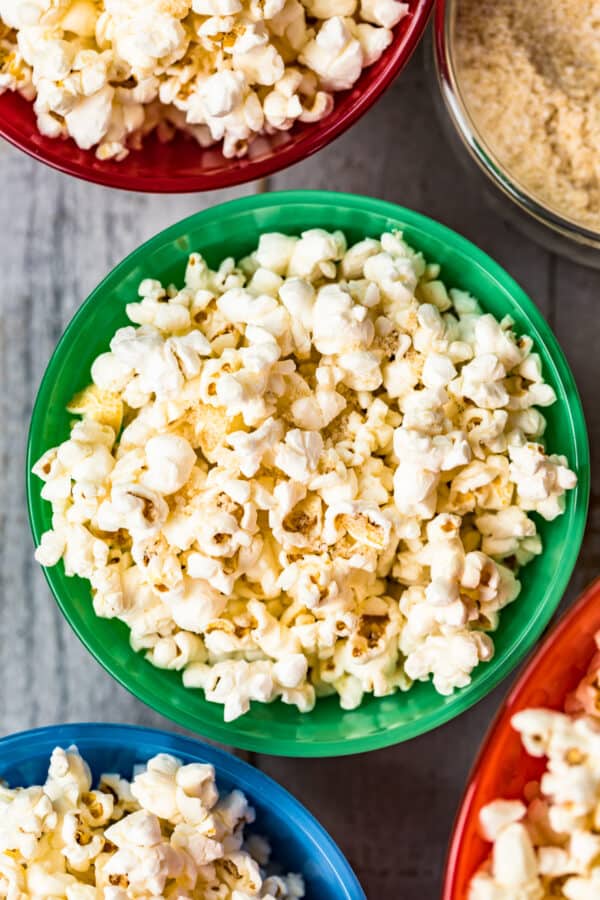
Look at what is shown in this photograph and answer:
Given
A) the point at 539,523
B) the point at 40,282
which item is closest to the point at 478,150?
the point at 539,523

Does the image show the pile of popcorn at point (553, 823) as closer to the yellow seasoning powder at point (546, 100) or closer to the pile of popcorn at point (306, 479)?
the pile of popcorn at point (306, 479)

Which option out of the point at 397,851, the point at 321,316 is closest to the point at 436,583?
the point at 321,316

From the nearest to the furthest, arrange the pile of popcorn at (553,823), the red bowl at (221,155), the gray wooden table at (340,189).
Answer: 1. the pile of popcorn at (553,823)
2. the red bowl at (221,155)
3. the gray wooden table at (340,189)

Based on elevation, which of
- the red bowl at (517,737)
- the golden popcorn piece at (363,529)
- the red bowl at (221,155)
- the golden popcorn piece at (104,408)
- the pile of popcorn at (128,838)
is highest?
the red bowl at (221,155)

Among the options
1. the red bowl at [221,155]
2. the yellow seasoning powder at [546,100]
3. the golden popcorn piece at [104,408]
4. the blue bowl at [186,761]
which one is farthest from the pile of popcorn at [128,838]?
the yellow seasoning powder at [546,100]

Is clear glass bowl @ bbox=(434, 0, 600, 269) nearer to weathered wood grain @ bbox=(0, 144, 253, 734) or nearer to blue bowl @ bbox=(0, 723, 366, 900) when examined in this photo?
weathered wood grain @ bbox=(0, 144, 253, 734)

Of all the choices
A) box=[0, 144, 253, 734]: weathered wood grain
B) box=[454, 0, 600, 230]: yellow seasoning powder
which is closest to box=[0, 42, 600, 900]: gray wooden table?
box=[0, 144, 253, 734]: weathered wood grain
